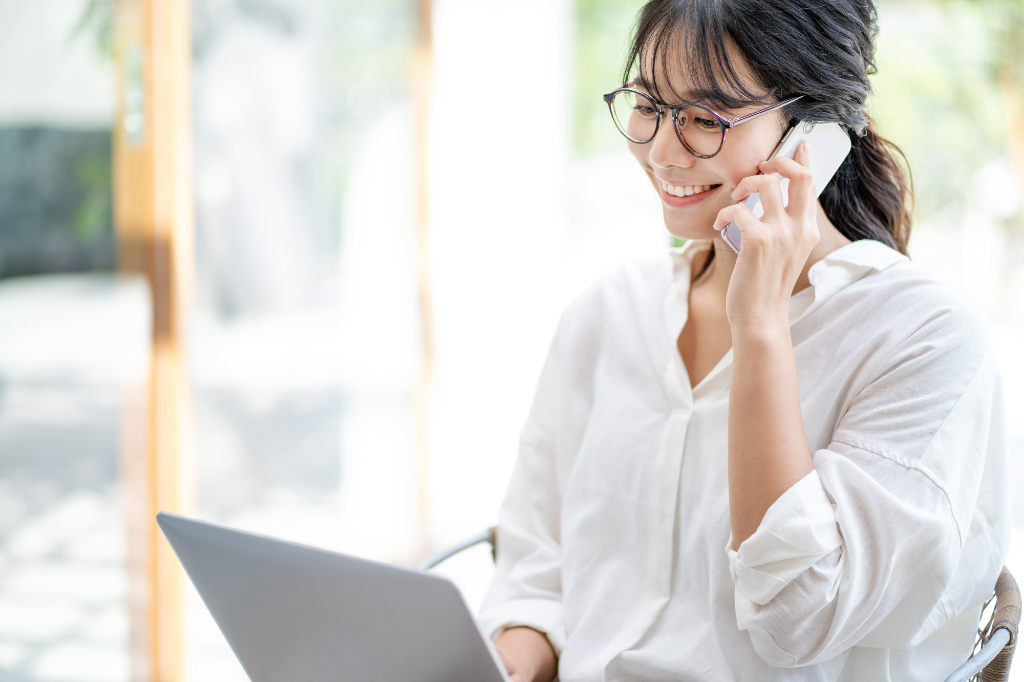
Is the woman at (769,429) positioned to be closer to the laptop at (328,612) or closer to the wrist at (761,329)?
the wrist at (761,329)

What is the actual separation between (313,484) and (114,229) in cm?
126

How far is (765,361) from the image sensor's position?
104 cm

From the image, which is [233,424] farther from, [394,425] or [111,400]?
[394,425]

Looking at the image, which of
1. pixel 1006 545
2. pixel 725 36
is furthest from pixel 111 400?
pixel 1006 545

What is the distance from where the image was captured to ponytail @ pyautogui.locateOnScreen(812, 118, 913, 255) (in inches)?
51.9

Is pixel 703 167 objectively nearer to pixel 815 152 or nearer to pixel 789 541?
pixel 815 152

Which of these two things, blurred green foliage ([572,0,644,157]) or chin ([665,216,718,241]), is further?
blurred green foliage ([572,0,644,157])

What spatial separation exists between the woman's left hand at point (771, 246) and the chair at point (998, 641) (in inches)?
19.1

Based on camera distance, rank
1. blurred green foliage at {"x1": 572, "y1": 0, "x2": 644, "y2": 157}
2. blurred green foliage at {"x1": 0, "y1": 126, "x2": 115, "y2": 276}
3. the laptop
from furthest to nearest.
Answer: blurred green foliage at {"x1": 572, "y1": 0, "x2": 644, "y2": 157}, blurred green foliage at {"x1": 0, "y1": 126, "x2": 115, "y2": 276}, the laptop

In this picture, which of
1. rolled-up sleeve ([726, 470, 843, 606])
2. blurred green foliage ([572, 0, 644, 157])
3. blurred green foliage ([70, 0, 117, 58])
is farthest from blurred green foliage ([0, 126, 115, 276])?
blurred green foliage ([572, 0, 644, 157])

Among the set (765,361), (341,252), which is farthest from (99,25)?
(765,361)

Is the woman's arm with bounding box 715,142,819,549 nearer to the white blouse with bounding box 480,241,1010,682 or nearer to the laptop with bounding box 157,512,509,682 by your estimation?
the white blouse with bounding box 480,241,1010,682

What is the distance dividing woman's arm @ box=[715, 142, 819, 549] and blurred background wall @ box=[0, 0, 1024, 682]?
1032 mm

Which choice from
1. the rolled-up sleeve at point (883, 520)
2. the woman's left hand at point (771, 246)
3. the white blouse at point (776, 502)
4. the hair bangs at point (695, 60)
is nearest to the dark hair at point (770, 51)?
the hair bangs at point (695, 60)
